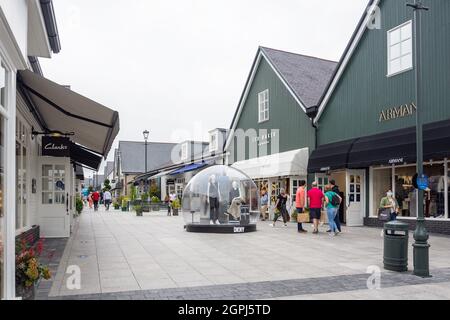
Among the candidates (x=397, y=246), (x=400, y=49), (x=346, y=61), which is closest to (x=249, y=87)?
(x=346, y=61)

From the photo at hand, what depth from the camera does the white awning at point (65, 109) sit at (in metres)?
7.89

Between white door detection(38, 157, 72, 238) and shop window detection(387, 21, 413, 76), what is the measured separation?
11.8m

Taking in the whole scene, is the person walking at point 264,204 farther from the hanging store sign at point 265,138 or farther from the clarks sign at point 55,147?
the clarks sign at point 55,147

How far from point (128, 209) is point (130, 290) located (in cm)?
2994

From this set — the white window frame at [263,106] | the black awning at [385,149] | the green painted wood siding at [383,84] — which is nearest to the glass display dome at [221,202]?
the black awning at [385,149]

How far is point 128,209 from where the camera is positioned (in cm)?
3616

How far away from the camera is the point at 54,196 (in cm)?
1418

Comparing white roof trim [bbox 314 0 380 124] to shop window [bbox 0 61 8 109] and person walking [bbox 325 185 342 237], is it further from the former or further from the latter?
shop window [bbox 0 61 8 109]

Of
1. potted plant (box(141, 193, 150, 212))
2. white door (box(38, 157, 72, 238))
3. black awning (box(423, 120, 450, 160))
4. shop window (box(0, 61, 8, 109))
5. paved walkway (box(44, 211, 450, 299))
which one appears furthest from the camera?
potted plant (box(141, 193, 150, 212))

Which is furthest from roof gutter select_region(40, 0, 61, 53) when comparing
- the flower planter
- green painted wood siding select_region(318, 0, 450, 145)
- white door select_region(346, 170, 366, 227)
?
white door select_region(346, 170, 366, 227)

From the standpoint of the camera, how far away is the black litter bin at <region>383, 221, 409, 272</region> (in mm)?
8453

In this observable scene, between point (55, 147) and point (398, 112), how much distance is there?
1145 centimetres

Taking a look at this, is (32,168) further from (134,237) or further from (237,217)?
(237,217)

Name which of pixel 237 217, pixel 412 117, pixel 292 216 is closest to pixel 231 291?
pixel 237 217
